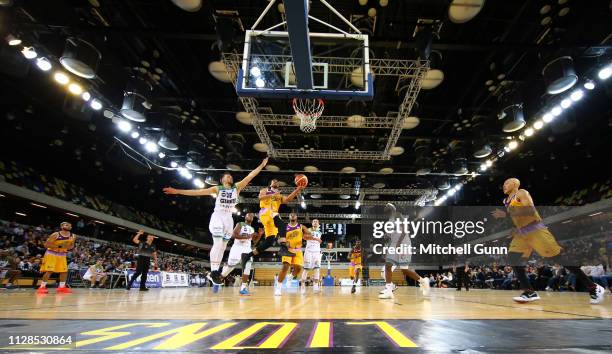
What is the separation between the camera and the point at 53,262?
9.49 metres

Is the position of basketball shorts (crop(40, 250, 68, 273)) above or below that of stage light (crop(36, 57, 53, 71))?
below

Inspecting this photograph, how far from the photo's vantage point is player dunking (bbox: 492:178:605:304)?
5621mm

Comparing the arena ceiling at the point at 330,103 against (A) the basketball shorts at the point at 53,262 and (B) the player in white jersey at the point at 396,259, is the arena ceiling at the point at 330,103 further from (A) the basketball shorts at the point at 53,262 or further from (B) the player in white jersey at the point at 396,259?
(A) the basketball shorts at the point at 53,262

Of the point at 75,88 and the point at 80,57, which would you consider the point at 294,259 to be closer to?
the point at 80,57

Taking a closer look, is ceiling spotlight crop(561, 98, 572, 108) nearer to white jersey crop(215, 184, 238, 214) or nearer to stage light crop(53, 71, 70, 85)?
white jersey crop(215, 184, 238, 214)

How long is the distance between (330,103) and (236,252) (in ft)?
22.9

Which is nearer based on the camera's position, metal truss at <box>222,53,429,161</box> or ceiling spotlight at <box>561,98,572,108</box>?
metal truss at <box>222,53,429,161</box>

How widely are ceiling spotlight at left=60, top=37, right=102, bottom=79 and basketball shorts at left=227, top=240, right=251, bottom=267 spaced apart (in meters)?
5.64

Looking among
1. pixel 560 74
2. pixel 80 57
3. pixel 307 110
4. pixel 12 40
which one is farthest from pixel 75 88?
pixel 560 74

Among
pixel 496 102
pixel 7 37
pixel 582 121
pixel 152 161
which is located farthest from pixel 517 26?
pixel 152 161

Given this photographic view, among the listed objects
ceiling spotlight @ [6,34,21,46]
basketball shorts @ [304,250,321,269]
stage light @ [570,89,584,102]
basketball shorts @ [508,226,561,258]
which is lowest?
basketball shorts @ [304,250,321,269]

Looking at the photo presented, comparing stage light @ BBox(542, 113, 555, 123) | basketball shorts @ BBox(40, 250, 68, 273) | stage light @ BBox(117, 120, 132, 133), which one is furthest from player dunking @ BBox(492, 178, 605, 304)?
stage light @ BBox(117, 120, 132, 133)

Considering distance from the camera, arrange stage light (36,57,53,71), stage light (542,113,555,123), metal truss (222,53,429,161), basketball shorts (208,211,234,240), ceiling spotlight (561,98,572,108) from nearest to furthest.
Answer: basketball shorts (208,211,234,240), metal truss (222,53,429,161), stage light (36,57,53,71), ceiling spotlight (561,98,572,108), stage light (542,113,555,123)

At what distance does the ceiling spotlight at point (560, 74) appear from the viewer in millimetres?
8484
